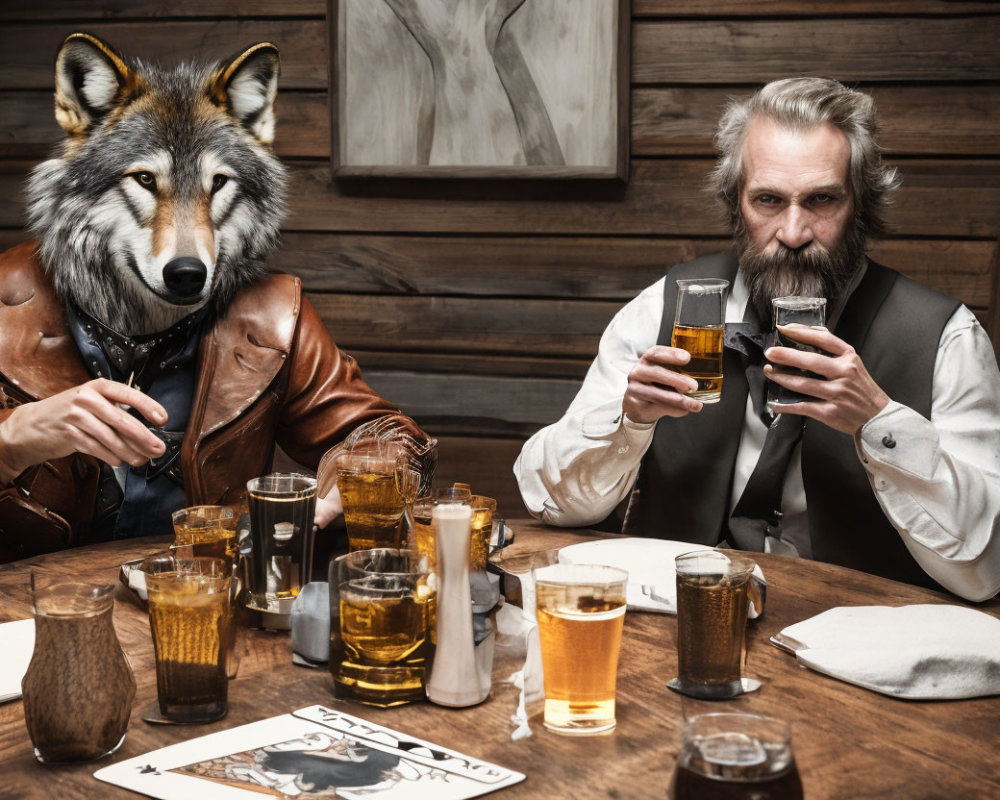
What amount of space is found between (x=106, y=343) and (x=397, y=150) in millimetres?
1455

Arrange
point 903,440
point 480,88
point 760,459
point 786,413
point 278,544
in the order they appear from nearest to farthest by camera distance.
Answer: point 278,544, point 903,440, point 786,413, point 760,459, point 480,88

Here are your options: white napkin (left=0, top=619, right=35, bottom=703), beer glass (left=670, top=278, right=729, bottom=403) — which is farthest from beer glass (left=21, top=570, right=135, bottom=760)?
beer glass (left=670, top=278, right=729, bottom=403)

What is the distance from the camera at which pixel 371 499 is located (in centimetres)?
149

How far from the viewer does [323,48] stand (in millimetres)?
3373

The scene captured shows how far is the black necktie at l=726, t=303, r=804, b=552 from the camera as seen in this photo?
2.19 metres

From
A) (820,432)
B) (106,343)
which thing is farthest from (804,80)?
(106,343)

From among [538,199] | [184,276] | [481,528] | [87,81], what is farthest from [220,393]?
[538,199]

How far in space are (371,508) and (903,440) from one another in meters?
0.93

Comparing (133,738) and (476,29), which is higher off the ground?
(476,29)

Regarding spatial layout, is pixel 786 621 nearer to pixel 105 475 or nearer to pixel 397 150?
pixel 105 475

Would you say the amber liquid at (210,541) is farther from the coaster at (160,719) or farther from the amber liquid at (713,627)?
the amber liquid at (713,627)

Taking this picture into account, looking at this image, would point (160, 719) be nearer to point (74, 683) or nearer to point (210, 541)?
point (74, 683)

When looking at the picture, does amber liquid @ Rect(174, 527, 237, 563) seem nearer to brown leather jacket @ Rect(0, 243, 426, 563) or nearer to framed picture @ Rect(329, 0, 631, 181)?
brown leather jacket @ Rect(0, 243, 426, 563)

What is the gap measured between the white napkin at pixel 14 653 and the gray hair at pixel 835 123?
5.54 ft
